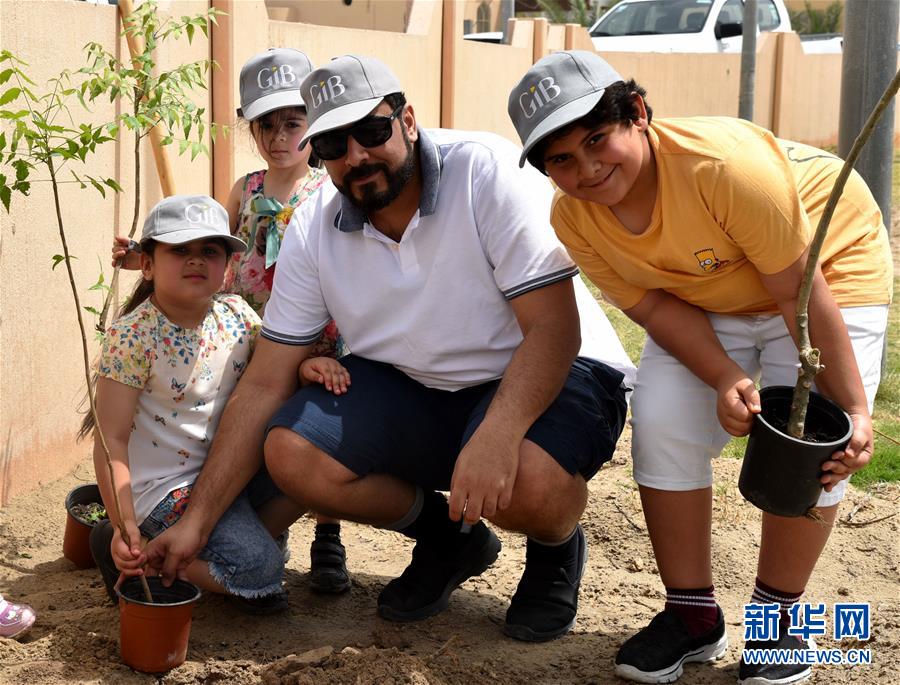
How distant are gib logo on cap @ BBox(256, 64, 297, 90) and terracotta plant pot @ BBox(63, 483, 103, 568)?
1469 millimetres

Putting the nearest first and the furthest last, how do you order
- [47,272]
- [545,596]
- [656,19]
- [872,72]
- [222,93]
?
1. [545,596]
2. [47,272]
3. [872,72]
4. [222,93]
5. [656,19]

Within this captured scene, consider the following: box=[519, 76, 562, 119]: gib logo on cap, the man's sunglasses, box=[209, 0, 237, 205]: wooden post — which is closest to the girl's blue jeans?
the man's sunglasses

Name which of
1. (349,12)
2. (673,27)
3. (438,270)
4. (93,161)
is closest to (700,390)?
(438,270)

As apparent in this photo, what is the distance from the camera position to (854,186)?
3.08 meters

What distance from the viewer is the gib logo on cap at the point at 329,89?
10.2ft

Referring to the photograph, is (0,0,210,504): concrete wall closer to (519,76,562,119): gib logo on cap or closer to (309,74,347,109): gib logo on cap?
(309,74,347,109): gib logo on cap

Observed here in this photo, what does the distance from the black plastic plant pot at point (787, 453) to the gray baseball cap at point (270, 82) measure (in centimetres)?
190

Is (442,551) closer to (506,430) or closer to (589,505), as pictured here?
(506,430)

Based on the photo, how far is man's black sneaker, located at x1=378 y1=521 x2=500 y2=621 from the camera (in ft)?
11.0

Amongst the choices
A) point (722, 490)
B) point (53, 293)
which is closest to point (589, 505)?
point (722, 490)

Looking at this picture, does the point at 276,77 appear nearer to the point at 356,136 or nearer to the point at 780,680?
the point at 356,136

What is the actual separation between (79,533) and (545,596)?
1554 mm

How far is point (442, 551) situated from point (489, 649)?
1.20ft

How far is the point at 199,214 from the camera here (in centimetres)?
322
